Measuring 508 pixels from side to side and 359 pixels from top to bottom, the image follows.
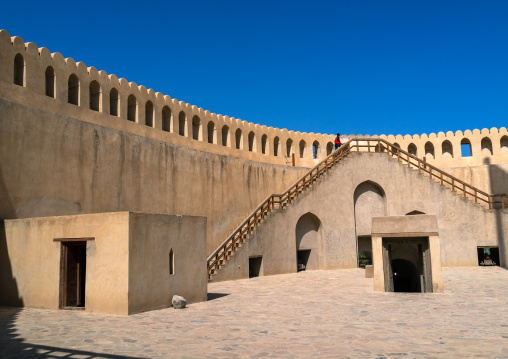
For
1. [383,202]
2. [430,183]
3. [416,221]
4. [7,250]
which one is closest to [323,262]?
[383,202]

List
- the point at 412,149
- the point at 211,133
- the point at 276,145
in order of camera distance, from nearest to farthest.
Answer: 1. the point at 211,133
2. the point at 276,145
3. the point at 412,149

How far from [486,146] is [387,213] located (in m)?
9.57

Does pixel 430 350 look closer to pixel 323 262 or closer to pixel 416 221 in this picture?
pixel 416 221

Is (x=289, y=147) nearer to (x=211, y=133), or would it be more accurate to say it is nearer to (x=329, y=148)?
(x=329, y=148)

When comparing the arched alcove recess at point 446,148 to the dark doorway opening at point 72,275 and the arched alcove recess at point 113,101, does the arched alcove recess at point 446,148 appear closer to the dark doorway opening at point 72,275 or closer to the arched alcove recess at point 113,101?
the arched alcove recess at point 113,101

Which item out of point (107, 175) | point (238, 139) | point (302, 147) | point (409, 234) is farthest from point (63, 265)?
point (302, 147)

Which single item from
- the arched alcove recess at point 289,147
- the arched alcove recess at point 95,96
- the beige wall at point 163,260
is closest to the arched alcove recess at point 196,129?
the arched alcove recess at point 95,96

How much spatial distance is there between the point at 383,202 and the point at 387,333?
1581 centimetres

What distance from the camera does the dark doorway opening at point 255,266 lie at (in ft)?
62.4

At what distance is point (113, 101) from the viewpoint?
736 inches

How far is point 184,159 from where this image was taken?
60.8 feet

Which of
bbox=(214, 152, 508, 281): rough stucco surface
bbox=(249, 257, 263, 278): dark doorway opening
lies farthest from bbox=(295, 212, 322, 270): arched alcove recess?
bbox=(249, 257, 263, 278): dark doorway opening

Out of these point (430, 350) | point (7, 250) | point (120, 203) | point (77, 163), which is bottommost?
point (430, 350)

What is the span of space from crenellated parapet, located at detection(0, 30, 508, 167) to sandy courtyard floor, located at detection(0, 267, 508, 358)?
791 centimetres
